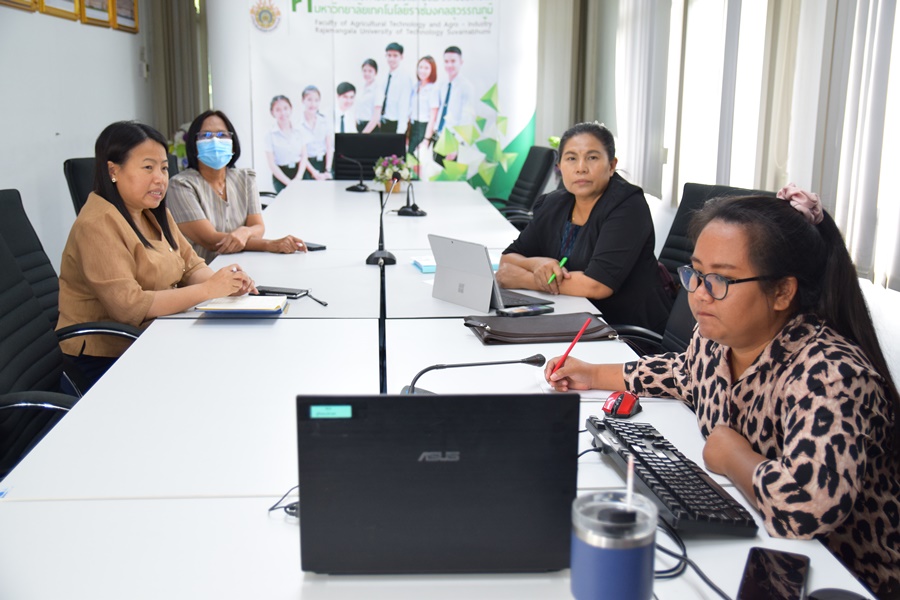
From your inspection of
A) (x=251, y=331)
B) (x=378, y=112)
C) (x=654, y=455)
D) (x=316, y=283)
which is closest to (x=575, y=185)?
(x=316, y=283)

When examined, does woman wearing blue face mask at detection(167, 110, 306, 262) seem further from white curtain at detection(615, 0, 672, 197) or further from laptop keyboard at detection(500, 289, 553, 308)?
white curtain at detection(615, 0, 672, 197)

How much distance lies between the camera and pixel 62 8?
216 inches

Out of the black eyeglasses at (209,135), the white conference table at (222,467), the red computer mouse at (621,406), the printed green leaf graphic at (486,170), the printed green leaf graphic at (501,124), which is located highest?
the printed green leaf graphic at (501,124)

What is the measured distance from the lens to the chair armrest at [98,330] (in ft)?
8.23

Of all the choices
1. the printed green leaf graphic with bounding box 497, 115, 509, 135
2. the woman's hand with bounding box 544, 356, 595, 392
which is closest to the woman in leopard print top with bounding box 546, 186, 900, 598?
the woman's hand with bounding box 544, 356, 595, 392

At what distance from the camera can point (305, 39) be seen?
283 inches

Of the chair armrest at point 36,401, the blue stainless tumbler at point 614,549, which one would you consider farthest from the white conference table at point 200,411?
the blue stainless tumbler at point 614,549

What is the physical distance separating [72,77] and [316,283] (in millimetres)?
3727

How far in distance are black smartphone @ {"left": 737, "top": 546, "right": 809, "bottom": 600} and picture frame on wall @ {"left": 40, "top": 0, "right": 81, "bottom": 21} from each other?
5442 mm

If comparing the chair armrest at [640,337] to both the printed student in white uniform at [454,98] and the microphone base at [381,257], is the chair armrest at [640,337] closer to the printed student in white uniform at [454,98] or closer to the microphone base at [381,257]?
the microphone base at [381,257]

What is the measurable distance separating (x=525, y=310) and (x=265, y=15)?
5.48m

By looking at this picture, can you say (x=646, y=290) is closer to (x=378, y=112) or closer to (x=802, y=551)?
(x=802, y=551)

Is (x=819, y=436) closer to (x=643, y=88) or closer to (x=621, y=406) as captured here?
(x=621, y=406)

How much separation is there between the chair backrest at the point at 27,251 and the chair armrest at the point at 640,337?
70.1 inches
